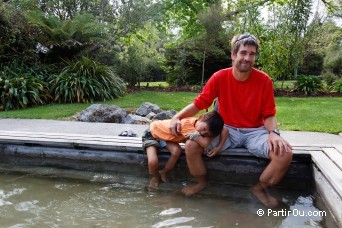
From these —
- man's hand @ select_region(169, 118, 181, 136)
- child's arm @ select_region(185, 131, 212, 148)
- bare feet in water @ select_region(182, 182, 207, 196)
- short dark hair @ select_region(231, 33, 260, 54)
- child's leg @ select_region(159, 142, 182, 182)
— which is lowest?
bare feet in water @ select_region(182, 182, 207, 196)

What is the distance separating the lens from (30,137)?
13.1ft

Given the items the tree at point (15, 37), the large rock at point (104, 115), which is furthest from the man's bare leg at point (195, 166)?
the tree at point (15, 37)

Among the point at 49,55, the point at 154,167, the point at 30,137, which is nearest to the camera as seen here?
the point at 154,167

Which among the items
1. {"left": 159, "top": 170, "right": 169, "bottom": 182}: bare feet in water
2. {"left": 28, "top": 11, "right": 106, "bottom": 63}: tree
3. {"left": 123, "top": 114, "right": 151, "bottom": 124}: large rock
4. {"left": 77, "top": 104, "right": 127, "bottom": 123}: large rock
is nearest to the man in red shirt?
{"left": 159, "top": 170, "right": 169, "bottom": 182}: bare feet in water

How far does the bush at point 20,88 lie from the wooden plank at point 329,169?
22.3 ft

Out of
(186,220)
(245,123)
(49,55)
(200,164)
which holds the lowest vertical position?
→ (186,220)

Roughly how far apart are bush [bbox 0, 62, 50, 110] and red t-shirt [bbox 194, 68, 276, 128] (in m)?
6.04

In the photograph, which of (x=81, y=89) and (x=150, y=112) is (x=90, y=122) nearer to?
Answer: (x=150, y=112)

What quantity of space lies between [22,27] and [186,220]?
867 cm

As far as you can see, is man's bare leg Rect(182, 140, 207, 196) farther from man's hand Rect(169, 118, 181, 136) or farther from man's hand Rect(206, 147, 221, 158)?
man's hand Rect(169, 118, 181, 136)

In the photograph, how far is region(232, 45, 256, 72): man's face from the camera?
9.78 feet

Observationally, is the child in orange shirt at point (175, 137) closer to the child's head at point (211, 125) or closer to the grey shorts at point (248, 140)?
the child's head at point (211, 125)

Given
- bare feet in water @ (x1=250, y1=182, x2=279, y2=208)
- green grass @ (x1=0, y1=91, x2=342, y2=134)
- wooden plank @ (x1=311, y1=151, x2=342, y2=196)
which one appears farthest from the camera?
green grass @ (x1=0, y1=91, x2=342, y2=134)

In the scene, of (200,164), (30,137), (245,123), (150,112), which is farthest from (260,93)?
(150,112)
